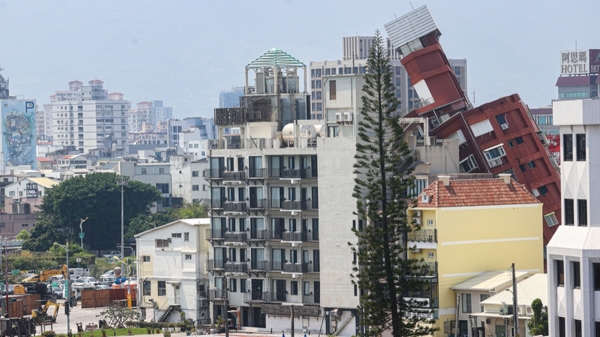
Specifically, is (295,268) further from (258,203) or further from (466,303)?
(466,303)

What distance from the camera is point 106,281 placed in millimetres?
128625

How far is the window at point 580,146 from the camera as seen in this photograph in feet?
155

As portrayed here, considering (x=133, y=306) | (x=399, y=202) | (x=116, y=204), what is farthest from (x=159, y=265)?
(x=116, y=204)

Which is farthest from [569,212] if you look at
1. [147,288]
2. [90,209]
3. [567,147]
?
[90,209]

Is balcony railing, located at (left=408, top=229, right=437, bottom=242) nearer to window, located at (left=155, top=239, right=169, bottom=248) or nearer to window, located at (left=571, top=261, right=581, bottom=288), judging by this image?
window, located at (left=155, top=239, right=169, bottom=248)

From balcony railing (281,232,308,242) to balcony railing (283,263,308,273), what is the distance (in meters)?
1.41

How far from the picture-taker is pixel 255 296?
8744 cm

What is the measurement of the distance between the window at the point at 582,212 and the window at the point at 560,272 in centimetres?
141

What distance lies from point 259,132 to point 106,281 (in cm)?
4356

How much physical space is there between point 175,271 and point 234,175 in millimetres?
9661

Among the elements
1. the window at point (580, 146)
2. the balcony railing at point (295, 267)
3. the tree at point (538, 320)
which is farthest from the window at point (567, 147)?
the balcony railing at point (295, 267)

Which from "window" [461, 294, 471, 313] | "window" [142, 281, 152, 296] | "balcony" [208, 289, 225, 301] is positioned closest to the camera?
"window" [461, 294, 471, 313]

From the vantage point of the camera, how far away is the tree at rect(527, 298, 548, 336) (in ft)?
223

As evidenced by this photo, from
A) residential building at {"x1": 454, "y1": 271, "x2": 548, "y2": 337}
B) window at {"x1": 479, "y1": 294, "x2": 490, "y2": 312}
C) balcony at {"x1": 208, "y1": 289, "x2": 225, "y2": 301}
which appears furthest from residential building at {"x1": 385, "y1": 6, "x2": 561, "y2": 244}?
balcony at {"x1": 208, "y1": 289, "x2": 225, "y2": 301}
